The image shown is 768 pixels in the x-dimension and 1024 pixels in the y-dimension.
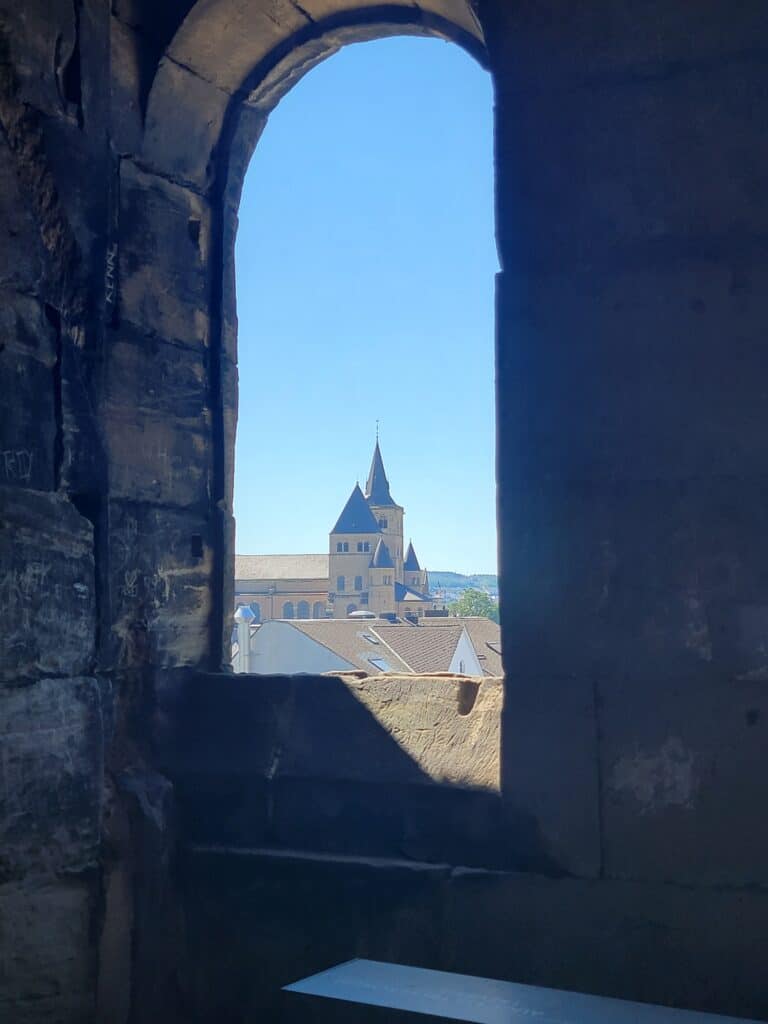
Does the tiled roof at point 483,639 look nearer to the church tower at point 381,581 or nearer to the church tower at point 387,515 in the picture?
the church tower at point 381,581

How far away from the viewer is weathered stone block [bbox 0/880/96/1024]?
2.98 metres

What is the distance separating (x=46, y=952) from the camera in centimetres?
307

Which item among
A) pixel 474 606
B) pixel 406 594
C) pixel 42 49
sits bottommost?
pixel 42 49

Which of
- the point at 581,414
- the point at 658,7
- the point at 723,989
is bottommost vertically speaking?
the point at 723,989

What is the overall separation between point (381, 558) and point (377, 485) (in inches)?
246

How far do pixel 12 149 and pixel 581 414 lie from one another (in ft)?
5.52

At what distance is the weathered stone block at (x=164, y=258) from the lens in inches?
140

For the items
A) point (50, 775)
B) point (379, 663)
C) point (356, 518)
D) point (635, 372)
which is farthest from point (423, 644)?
point (356, 518)

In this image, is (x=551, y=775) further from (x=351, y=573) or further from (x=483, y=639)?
(x=351, y=573)

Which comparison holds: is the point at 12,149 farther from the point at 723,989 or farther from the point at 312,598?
the point at 312,598

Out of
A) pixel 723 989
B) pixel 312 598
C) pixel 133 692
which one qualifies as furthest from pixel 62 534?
pixel 312 598

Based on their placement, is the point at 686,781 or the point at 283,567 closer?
the point at 686,781

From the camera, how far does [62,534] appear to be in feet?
10.5

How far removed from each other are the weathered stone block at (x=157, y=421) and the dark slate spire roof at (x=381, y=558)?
70.7 meters
